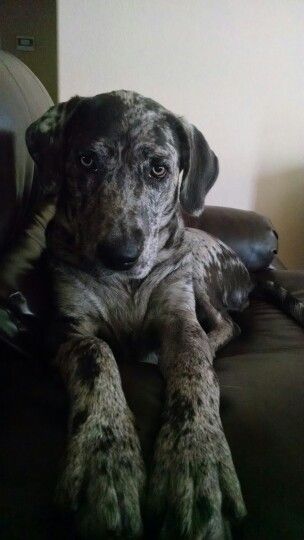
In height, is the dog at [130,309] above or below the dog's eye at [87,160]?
below

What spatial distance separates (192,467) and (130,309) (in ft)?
2.39

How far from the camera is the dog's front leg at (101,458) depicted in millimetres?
749

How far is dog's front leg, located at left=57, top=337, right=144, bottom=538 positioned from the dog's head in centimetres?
35

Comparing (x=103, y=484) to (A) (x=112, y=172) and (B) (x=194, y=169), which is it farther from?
(B) (x=194, y=169)

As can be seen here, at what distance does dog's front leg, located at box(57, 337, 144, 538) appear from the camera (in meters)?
0.75

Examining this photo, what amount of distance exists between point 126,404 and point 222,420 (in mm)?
216

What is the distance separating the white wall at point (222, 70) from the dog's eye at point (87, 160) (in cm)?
206

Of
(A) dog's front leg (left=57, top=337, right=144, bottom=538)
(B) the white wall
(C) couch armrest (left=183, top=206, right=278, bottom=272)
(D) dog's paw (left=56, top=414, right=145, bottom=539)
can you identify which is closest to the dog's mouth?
(A) dog's front leg (left=57, top=337, right=144, bottom=538)

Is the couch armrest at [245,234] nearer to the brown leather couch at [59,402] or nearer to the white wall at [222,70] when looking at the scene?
the brown leather couch at [59,402]

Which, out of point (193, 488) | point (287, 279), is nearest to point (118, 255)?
point (193, 488)

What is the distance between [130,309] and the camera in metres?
1.50

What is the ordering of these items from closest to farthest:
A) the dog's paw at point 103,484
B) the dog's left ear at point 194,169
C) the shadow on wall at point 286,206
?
1. the dog's paw at point 103,484
2. the dog's left ear at point 194,169
3. the shadow on wall at point 286,206

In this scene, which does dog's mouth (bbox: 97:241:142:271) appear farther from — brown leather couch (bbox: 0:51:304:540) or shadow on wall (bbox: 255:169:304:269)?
shadow on wall (bbox: 255:169:304:269)

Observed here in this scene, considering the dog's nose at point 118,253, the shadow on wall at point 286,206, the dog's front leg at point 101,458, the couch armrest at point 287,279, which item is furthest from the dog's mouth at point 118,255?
the shadow on wall at point 286,206
